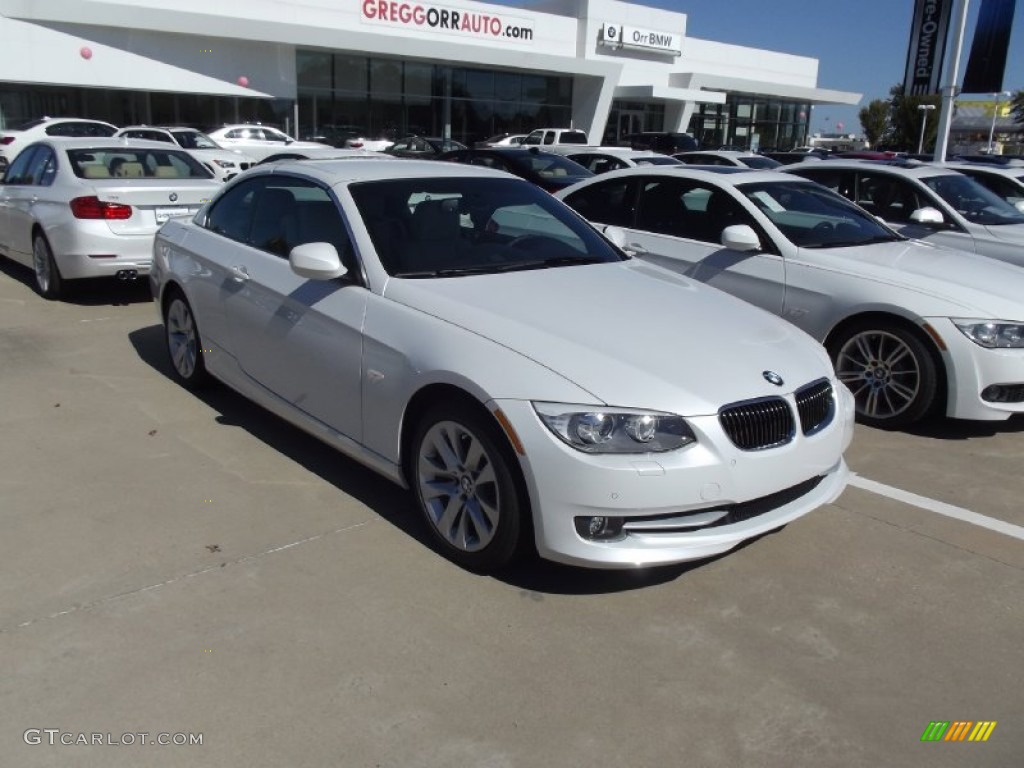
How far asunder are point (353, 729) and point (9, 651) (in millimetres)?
1293

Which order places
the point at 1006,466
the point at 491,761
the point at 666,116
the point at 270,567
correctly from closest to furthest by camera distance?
the point at 491,761
the point at 270,567
the point at 1006,466
the point at 666,116

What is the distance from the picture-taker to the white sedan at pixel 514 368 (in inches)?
131

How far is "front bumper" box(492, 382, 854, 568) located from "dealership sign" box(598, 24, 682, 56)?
1718 inches

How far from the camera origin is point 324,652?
10.4ft

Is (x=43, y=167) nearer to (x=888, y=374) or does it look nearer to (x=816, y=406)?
(x=888, y=374)

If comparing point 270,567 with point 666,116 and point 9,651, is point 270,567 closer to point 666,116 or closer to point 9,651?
point 9,651

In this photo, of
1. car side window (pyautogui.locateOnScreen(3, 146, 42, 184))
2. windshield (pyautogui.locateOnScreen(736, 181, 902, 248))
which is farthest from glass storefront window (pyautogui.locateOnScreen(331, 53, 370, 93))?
windshield (pyautogui.locateOnScreen(736, 181, 902, 248))

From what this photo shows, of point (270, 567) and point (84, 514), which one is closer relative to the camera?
point (270, 567)

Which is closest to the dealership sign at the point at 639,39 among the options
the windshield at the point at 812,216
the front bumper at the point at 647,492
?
the windshield at the point at 812,216

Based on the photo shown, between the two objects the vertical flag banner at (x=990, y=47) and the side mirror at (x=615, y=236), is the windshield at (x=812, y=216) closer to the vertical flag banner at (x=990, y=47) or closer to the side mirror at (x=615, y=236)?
the side mirror at (x=615, y=236)

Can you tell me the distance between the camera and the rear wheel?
8.46m

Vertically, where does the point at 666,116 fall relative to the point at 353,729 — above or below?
above

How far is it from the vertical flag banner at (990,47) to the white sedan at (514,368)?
58.7ft

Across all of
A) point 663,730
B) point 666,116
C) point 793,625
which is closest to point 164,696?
point 663,730
